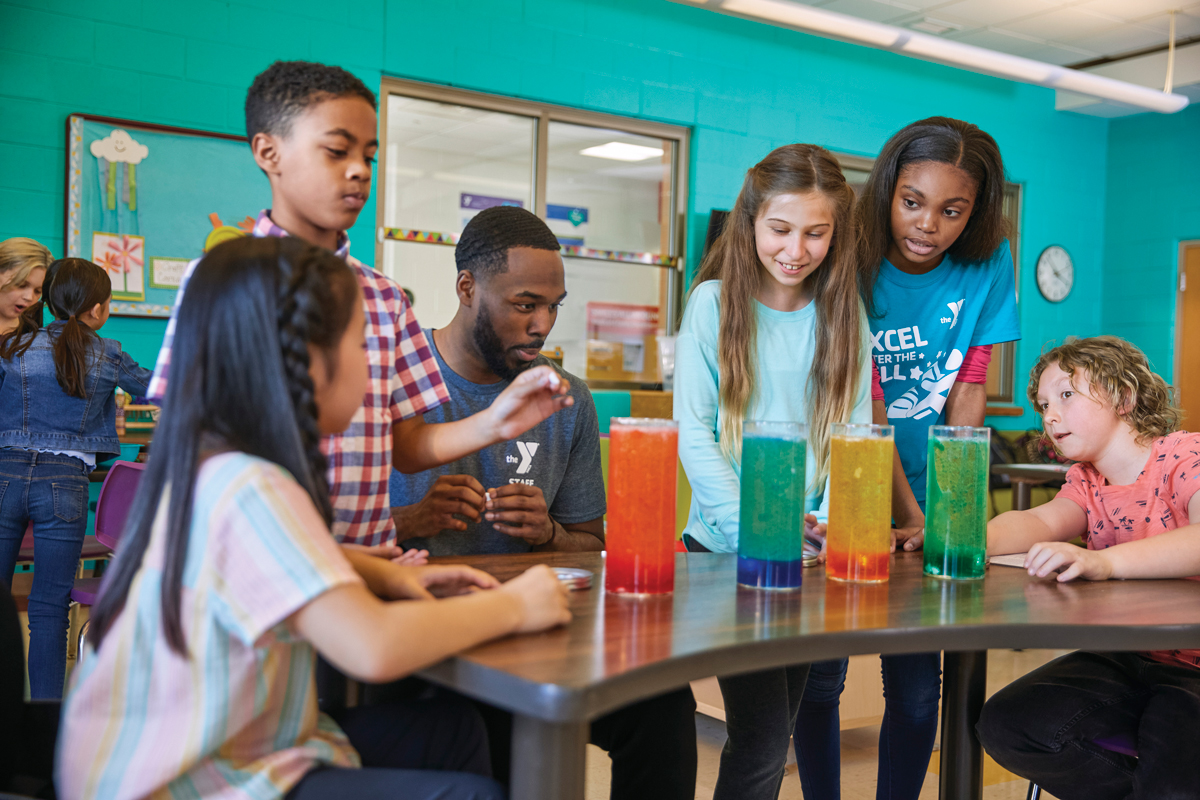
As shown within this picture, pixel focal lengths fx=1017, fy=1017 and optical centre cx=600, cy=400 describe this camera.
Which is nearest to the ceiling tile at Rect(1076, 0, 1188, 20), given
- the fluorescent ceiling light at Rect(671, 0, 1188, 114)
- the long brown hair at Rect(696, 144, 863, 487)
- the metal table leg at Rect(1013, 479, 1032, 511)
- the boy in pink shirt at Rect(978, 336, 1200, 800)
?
the fluorescent ceiling light at Rect(671, 0, 1188, 114)

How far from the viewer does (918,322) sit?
1.78 m

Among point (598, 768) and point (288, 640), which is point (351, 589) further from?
point (598, 768)

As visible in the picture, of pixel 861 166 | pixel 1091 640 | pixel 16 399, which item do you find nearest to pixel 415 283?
pixel 16 399

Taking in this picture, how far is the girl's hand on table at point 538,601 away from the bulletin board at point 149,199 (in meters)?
3.43

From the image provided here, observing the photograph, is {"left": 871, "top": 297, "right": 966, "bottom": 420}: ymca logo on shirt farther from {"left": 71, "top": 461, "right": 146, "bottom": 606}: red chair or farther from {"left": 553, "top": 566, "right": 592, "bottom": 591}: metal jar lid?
{"left": 71, "top": 461, "right": 146, "bottom": 606}: red chair

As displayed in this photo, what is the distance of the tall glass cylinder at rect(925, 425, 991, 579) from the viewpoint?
1229mm

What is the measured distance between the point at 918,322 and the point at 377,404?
0.99m

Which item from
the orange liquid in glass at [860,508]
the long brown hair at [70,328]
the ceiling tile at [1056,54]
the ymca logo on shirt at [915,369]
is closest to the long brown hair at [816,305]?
the ymca logo on shirt at [915,369]

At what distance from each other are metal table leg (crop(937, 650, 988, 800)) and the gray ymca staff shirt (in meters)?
0.61

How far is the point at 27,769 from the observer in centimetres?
98

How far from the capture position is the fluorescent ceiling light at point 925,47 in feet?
14.6

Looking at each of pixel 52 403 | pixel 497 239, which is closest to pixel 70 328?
pixel 52 403

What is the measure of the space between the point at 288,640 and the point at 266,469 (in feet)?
0.48

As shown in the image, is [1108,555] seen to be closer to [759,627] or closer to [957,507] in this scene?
[957,507]
